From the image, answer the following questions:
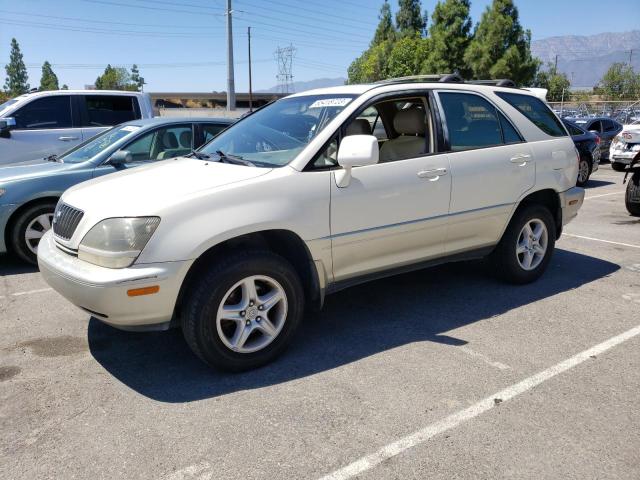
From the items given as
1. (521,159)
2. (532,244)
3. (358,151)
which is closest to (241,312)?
(358,151)

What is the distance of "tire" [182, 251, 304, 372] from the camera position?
324cm

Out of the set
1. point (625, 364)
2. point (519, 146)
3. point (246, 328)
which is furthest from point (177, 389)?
point (519, 146)

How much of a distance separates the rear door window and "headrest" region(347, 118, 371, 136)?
2.05ft

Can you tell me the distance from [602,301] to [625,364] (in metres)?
1.31

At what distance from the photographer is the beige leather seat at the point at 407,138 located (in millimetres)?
4293

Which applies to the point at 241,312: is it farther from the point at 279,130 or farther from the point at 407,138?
the point at 407,138

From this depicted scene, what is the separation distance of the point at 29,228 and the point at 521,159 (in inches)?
194

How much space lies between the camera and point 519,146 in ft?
15.6

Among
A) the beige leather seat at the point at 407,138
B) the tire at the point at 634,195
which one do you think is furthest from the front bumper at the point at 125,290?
the tire at the point at 634,195

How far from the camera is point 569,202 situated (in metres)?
5.22

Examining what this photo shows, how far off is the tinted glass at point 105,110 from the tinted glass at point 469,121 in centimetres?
600

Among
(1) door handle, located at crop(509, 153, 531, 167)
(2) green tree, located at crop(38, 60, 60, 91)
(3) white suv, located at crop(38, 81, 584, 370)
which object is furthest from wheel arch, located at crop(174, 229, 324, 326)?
(2) green tree, located at crop(38, 60, 60, 91)

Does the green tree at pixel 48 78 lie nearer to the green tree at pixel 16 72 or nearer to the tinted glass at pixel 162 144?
the green tree at pixel 16 72

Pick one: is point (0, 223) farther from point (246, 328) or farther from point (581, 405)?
point (581, 405)
